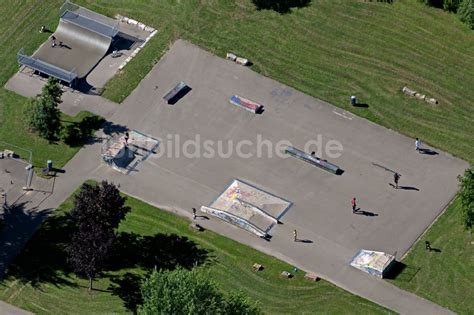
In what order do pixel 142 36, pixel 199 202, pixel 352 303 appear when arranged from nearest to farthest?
pixel 352 303, pixel 199 202, pixel 142 36

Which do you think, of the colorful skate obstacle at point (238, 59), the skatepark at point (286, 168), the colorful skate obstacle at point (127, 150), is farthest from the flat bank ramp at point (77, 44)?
the colorful skate obstacle at point (238, 59)

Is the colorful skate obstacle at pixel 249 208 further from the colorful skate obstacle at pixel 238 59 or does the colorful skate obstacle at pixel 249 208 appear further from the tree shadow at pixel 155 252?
the colorful skate obstacle at pixel 238 59

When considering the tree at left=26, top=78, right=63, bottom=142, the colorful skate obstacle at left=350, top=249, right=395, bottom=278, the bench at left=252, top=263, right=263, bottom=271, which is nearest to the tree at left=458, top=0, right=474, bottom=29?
the colorful skate obstacle at left=350, top=249, right=395, bottom=278

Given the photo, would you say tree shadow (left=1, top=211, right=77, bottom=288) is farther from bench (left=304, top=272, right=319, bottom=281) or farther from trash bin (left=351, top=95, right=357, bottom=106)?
trash bin (left=351, top=95, right=357, bottom=106)

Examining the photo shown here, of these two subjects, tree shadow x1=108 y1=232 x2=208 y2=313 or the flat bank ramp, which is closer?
tree shadow x1=108 y1=232 x2=208 y2=313

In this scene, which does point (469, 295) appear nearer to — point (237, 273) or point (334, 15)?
point (237, 273)

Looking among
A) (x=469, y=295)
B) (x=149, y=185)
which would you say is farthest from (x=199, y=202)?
(x=469, y=295)
